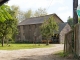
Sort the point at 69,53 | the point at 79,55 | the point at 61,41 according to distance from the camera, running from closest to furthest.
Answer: the point at 79,55 < the point at 69,53 < the point at 61,41

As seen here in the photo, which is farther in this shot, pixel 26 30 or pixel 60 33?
pixel 26 30

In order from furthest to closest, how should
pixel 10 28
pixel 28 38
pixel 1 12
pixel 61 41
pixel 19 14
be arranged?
pixel 19 14 < pixel 28 38 < pixel 61 41 < pixel 10 28 < pixel 1 12

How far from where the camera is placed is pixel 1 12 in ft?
38.6

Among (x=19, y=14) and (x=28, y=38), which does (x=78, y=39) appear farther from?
(x=19, y=14)

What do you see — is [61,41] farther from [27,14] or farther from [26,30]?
[27,14]

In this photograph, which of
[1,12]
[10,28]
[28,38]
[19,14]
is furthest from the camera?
[19,14]

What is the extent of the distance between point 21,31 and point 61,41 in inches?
660

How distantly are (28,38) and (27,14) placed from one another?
31.6 meters

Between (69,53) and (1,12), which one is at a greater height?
(1,12)

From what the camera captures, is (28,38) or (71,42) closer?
(71,42)

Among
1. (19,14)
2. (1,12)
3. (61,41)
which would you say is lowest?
(61,41)

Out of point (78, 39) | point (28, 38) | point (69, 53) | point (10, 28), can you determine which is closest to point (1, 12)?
point (78, 39)

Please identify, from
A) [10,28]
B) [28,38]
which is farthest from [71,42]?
[28,38]

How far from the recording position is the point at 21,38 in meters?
70.5
